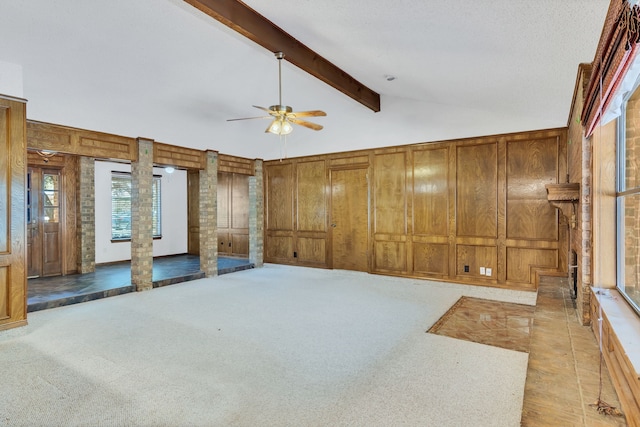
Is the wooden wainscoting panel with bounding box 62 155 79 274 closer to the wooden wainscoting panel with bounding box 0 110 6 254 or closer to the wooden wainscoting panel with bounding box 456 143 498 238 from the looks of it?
the wooden wainscoting panel with bounding box 0 110 6 254

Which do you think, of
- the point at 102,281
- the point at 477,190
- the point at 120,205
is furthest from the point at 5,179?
the point at 477,190

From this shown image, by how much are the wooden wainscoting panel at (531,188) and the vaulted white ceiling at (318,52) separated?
0.36 metres

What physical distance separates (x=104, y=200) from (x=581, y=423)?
8.55 metres

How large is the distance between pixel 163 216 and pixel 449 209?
6878 mm

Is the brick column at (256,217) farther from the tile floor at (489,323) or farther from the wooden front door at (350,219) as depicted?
the tile floor at (489,323)

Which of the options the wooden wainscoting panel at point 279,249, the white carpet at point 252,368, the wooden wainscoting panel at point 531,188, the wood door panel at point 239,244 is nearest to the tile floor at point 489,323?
the white carpet at point 252,368

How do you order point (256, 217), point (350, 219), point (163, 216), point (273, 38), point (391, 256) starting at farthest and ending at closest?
1. point (163, 216)
2. point (256, 217)
3. point (350, 219)
4. point (391, 256)
5. point (273, 38)

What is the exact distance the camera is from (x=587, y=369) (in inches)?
79.0

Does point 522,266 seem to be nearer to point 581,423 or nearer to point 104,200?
point 581,423

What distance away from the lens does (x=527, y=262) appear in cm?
534

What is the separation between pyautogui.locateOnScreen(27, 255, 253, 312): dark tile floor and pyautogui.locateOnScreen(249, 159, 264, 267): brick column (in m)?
0.31

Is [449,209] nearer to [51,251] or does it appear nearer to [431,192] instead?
[431,192]

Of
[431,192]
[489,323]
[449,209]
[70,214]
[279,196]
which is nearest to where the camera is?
[489,323]

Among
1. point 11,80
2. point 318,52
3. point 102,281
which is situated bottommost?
point 102,281
